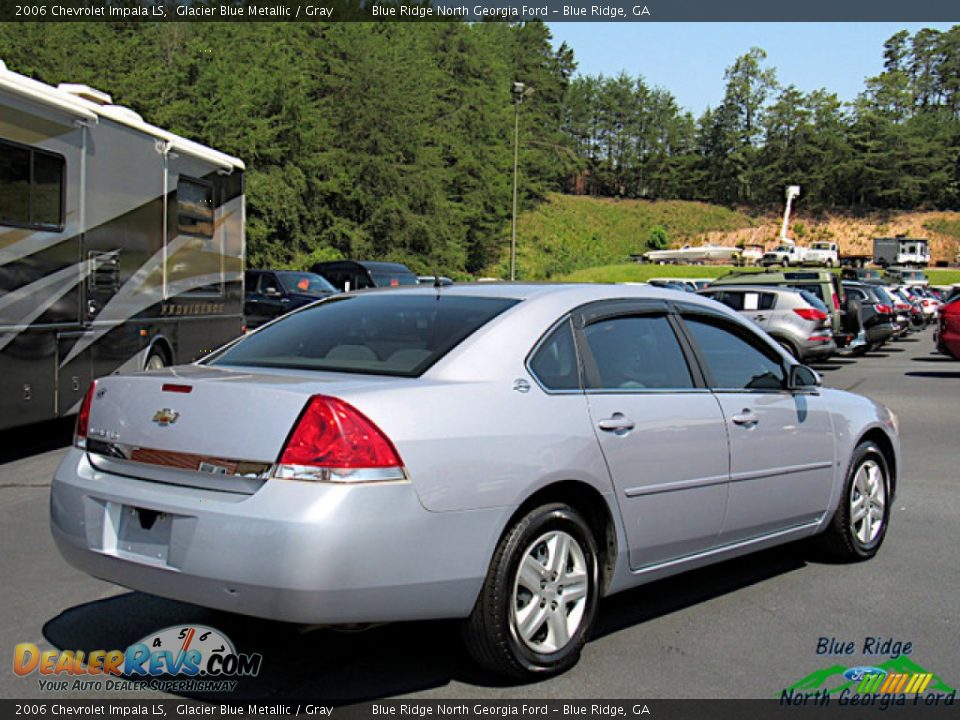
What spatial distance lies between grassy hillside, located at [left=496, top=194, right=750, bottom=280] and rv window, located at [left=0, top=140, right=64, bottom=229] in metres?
75.1

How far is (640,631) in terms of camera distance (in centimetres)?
502

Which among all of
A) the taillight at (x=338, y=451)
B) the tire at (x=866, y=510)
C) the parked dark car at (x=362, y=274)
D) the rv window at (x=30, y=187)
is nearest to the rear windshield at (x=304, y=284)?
the parked dark car at (x=362, y=274)

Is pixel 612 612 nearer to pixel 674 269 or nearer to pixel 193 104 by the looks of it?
pixel 193 104

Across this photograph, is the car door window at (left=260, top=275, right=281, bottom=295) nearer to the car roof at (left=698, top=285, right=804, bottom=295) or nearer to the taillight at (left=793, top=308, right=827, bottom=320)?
the car roof at (left=698, top=285, right=804, bottom=295)

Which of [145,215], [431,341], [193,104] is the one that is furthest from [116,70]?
[431,341]

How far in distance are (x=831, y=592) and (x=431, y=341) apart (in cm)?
270

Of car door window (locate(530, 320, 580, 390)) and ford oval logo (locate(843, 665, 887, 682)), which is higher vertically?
car door window (locate(530, 320, 580, 390))

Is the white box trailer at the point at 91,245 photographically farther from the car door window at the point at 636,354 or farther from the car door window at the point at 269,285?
the car door window at the point at 269,285

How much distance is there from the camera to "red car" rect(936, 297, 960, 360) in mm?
21441

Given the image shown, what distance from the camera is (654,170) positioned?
440 feet

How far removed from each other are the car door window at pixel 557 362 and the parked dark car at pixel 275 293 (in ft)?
60.5

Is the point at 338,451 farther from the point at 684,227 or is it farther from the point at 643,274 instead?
the point at 684,227

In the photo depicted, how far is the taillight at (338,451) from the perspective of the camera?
3.83m

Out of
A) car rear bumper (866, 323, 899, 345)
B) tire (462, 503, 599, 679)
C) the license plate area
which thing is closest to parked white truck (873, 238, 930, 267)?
car rear bumper (866, 323, 899, 345)
